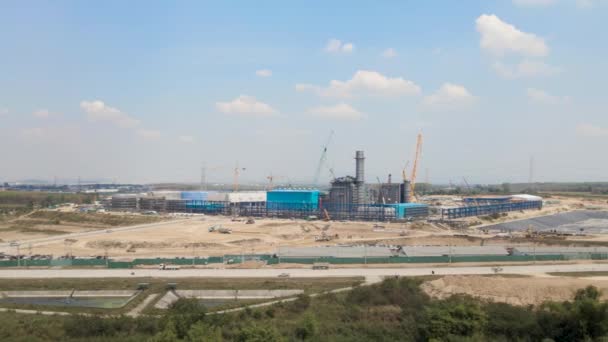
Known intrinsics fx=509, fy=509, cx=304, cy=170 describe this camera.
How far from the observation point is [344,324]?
2438 cm

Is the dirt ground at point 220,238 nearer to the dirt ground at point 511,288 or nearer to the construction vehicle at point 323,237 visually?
the construction vehicle at point 323,237

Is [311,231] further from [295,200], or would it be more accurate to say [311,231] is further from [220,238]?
[295,200]

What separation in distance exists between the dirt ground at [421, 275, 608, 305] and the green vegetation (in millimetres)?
1787

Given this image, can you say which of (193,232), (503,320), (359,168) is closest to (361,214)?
(359,168)

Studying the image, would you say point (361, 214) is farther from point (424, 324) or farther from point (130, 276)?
point (424, 324)

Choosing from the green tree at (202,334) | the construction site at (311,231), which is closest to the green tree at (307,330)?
the green tree at (202,334)

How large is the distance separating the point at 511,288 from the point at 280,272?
52.4 ft

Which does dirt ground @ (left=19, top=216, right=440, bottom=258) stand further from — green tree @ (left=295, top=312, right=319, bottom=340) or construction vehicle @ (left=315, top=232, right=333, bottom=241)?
green tree @ (left=295, top=312, right=319, bottom=340)

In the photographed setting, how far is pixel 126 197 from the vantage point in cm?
10131

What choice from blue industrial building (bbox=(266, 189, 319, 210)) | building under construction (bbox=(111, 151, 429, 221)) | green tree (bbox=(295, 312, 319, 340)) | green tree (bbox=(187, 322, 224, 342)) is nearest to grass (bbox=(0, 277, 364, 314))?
green tree (bbox=(295, 312, 319, 340))

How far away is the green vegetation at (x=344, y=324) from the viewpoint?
802 inches

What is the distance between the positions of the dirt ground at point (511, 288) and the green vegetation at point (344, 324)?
5.86 feet

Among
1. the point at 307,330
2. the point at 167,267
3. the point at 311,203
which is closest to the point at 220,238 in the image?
the point at 167,267

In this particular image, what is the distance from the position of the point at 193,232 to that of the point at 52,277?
2834 centimetres
